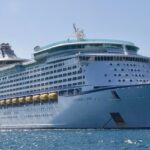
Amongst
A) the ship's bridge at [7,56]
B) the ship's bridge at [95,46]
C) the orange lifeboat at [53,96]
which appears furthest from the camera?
the ship's bridge at [7,56]

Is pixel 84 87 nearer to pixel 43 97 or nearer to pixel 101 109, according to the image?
pixel 101 109

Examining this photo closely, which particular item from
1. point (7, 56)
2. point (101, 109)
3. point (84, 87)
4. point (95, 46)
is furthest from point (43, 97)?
point (7, 56)

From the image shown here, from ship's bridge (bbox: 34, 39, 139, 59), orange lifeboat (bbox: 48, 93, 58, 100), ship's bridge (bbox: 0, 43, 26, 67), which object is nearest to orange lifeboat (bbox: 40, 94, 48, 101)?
orange lifeboat (bbox: 48, 93, 58, 100)

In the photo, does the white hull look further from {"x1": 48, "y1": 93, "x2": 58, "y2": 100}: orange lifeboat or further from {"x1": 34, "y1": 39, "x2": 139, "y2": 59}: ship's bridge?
{"x1": 34, "y1": 39, "x2": 139, "y2": 59}: ship's bridge

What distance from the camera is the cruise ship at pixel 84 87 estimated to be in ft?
237

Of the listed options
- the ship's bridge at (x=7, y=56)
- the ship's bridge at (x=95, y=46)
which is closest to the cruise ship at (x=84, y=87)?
the ship's bridge at (x=95, y=46)

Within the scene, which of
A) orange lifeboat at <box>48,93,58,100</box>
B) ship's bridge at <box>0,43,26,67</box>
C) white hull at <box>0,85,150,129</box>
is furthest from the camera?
ship's bridge at <box>0,43,26,67</box>

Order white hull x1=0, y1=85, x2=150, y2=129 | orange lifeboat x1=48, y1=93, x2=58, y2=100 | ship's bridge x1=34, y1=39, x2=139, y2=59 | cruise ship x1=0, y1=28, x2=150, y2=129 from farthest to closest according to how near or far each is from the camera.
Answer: orange lifeboat x1=48, y1=93, x2=58, y2=100 → ship's bridge x1=34, y1=39, x2=139, y2=59 → cruise ship x1=0, y1=28, x2=150, y2=129 → white hull x1=0, y1=85, x2=150, y2=129

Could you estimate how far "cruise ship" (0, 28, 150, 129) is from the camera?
237ft

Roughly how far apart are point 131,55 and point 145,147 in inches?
1419

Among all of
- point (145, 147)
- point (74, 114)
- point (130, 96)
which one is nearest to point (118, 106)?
point (130, 96)

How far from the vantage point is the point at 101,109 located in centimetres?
7369

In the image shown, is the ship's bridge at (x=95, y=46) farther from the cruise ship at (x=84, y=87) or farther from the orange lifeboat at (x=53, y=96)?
the orange lifeboat at (x=53, y=96)

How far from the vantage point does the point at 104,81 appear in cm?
7500
